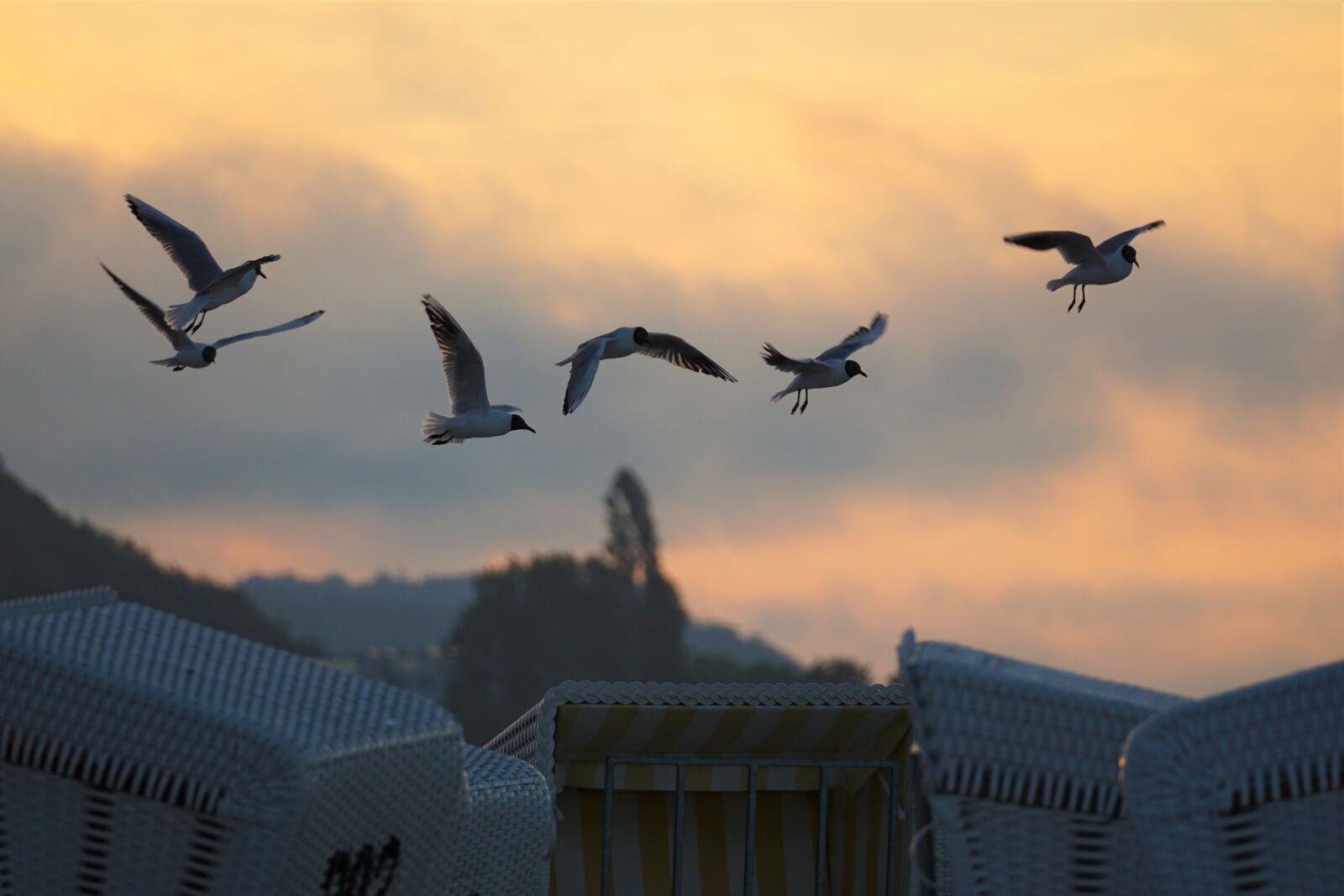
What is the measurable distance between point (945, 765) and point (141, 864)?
59.2 inches

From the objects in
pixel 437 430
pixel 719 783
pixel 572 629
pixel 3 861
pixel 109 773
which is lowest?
pixel 3 861

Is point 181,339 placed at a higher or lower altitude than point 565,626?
lower

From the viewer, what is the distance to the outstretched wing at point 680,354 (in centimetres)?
1331

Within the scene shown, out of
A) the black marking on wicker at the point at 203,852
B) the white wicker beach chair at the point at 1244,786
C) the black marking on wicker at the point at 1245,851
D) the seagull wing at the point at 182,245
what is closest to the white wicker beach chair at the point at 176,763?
the black marking on wicker at the point at 203,852

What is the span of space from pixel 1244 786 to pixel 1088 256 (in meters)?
9.39

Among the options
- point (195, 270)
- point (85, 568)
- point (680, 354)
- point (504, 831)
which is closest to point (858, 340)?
point (680, 354)

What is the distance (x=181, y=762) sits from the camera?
3.76m

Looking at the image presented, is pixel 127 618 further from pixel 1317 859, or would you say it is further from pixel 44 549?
pixel 44 549

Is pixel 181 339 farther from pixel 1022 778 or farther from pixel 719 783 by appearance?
pixel 1022 778

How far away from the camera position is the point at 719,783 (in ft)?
27.1

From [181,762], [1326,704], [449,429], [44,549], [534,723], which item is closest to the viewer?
[1326,704]

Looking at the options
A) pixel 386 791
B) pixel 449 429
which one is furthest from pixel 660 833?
pixel 386 791

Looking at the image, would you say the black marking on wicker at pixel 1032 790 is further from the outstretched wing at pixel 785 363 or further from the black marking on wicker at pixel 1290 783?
the outstretched wing at pixel 785 363

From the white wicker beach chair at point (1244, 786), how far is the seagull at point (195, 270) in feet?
32.4
